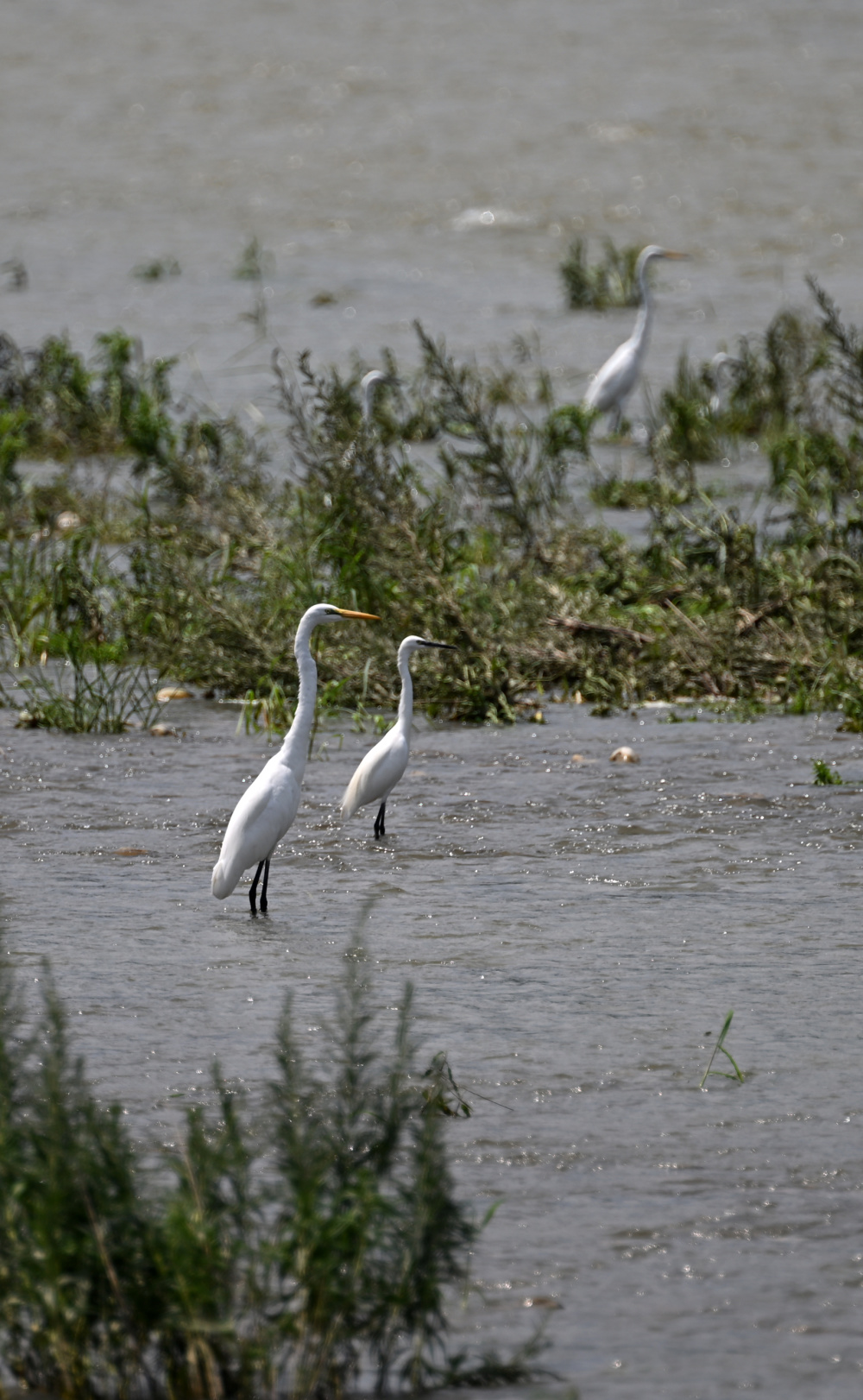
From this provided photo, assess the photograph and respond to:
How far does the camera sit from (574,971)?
4.96 meters

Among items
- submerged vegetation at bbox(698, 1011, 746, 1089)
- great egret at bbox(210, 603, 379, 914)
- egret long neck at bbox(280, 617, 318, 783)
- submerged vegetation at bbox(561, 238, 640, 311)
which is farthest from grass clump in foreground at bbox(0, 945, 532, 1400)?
submerged vegetation at bbox(561, 238, 640, 311)

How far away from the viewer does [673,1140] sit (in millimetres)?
3902

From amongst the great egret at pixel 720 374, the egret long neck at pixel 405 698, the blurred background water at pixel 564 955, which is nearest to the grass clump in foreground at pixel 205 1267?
the blurred background water at pixel 564 955

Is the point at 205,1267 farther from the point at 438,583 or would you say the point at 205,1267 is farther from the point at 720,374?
the point at 720,374

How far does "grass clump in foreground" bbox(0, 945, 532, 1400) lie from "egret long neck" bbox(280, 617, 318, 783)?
268 centimetres

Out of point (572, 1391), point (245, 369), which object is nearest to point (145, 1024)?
point (572, 1391)

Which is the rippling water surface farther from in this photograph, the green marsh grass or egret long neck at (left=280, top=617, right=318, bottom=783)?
egret long neck at (left=280, top=617, right=318, bottom=783)

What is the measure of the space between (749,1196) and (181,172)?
21788 millimetres

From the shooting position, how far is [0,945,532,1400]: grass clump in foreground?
281 centimetres

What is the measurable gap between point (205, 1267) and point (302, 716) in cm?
303

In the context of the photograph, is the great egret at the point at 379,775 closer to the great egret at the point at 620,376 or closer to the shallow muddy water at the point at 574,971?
the shallow muddy water at the point at 574,971

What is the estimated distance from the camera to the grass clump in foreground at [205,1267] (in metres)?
2.81

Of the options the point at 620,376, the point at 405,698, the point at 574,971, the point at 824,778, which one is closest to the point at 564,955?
the point at 574,971

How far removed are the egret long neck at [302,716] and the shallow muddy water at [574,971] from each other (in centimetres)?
38
